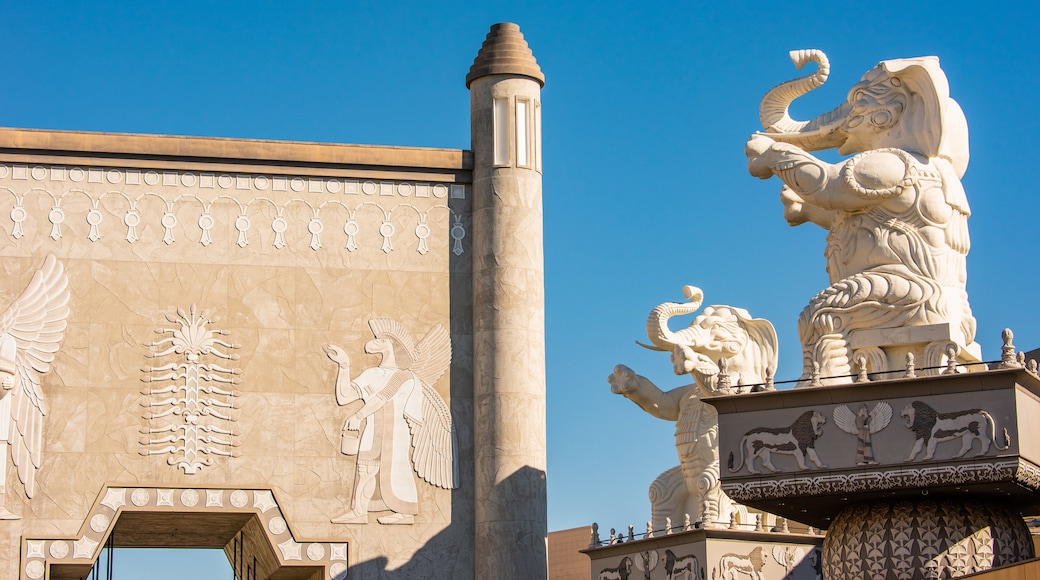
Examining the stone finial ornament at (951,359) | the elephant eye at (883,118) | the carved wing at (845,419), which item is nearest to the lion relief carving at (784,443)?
the carved wing at (845,419)

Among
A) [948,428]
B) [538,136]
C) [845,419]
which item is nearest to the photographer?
[948,428]

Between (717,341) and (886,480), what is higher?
(717,341)

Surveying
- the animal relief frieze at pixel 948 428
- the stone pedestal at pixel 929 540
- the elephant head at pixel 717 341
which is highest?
the elephant head at pixel 717 341

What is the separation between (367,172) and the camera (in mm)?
28594

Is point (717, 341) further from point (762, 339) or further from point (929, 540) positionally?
point (929, 540)

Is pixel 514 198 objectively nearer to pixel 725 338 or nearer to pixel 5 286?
pixel 725 338

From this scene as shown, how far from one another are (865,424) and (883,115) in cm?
491

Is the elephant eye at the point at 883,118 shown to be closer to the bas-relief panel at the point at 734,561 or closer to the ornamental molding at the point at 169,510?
the bas-relief panel at the point at 734,561

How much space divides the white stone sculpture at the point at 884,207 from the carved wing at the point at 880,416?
1457 millimetres

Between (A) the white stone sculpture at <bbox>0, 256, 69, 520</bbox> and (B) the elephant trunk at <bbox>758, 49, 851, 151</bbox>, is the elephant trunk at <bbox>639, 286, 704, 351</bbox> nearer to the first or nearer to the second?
(B) the elephant trunk at <bbox>758, 49, 851, 151</bbox>

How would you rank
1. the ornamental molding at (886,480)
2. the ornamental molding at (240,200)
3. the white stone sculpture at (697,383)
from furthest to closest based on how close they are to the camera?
the ornamental molding at (240,200) < the white stone sculpture at (697,383) < the ornamental molding at (886,480)

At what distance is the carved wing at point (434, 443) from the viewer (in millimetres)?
27719

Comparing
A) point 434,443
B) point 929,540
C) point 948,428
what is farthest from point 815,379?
point 434,443

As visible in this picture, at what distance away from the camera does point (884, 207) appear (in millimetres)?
22656
